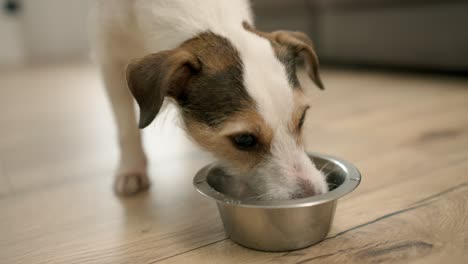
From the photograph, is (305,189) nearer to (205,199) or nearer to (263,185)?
(263,185)

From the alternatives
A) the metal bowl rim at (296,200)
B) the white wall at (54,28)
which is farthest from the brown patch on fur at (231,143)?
the white wall at (54,28)

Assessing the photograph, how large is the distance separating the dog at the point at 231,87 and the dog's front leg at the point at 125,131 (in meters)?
0.28

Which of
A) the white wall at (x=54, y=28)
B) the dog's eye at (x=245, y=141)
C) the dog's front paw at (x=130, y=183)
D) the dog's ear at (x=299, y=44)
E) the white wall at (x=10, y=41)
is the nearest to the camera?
the dog's eye at (x=245, y=141)

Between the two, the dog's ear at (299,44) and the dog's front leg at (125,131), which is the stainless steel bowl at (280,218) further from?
the dog's front leg at (125,131)

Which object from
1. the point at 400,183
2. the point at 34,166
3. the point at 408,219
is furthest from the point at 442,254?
the point at 34,166

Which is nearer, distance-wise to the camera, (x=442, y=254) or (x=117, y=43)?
(x=442, y=254)

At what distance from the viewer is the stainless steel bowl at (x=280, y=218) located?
1.23 m

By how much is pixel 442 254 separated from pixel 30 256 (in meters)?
1.14

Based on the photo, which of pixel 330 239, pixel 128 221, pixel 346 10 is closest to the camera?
pixel 330 239

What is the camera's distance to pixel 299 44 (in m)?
1.67

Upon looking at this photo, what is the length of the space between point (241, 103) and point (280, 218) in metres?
0.35

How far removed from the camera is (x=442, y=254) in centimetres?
124

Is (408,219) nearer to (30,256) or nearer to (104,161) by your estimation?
(30,256)

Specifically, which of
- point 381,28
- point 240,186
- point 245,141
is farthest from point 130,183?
point 381,28
